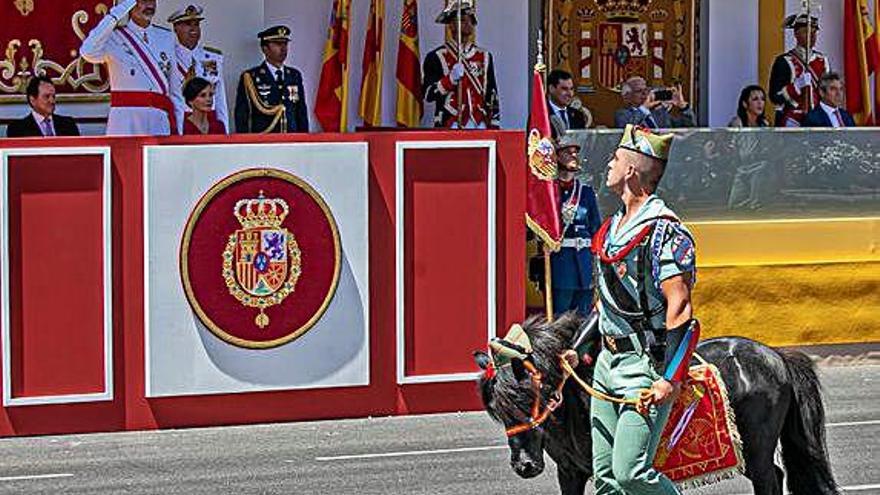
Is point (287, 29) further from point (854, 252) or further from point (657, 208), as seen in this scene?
point (657, 208)

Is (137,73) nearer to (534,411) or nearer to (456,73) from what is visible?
(456,73)

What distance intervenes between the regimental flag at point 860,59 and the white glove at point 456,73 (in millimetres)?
4288

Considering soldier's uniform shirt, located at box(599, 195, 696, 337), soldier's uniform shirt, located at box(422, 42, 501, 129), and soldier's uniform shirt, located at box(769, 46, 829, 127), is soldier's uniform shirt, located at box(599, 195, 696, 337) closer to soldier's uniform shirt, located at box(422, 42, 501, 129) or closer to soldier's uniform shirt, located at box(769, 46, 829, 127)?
soldier's uniform shirt, located at box(422, 42, 501, 129)

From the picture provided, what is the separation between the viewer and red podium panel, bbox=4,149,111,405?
41.0 feet

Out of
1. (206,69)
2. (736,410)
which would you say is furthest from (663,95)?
(736,410)

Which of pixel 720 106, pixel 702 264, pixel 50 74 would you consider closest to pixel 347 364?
pixel 702 264

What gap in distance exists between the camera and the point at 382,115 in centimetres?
1797

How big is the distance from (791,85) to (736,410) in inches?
417

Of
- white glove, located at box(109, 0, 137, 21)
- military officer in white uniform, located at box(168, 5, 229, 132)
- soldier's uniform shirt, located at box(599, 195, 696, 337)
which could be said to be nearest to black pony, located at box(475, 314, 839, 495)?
soldier's uniform shirt, located at box(599, 195, 696, 337)

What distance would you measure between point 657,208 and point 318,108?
1008 cm

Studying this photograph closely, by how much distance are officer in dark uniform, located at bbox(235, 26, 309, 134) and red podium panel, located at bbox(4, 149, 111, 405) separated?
4.03 metres

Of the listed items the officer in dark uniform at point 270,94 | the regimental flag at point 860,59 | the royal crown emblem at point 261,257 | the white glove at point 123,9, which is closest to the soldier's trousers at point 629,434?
the royal crown emblem at point 261,257

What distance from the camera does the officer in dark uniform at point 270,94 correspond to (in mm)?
16562

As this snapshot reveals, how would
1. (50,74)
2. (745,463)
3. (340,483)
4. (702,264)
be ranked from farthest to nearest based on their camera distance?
(50,74), (702,264), (340,483), (745,463)
